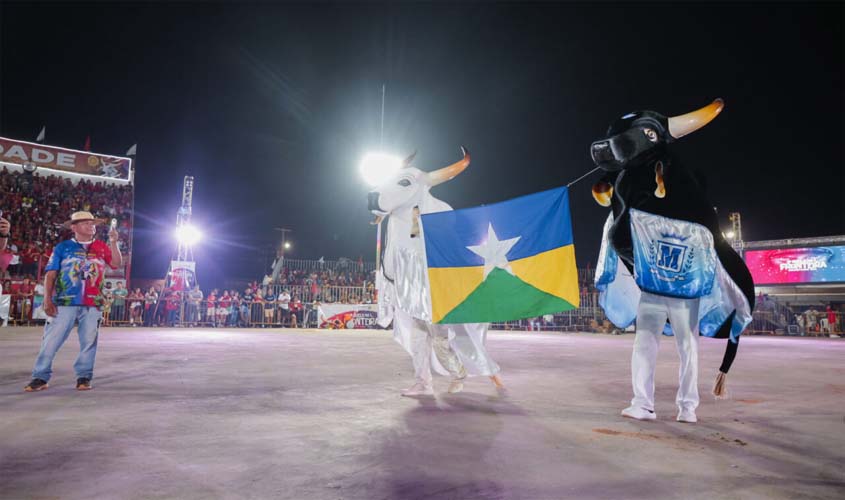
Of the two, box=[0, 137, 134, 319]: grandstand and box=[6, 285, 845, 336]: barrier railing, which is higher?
box=[0, 137, 134, 319]: grandstand

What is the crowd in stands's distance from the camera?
21.7 m

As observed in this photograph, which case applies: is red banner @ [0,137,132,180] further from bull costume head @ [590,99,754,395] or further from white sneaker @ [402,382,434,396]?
bull costume head @ [590,99,754,395]

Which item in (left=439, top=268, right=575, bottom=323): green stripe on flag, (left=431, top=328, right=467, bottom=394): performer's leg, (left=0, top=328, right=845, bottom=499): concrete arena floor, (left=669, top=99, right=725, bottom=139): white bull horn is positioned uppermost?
(left=669, top=99, right=725, bottom=139): white bull horn

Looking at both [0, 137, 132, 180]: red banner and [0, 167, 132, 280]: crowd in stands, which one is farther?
[0, 137, 132, 180]: red banner

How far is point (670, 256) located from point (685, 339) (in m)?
0.74

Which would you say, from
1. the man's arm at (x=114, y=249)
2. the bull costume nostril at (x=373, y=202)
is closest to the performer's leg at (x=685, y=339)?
the bull costume nostril at (x=373, y=202)

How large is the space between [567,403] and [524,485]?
8.21ft

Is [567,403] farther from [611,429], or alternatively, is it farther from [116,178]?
[116,178]

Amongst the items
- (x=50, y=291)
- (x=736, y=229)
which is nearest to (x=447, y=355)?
(x=50, y=291)

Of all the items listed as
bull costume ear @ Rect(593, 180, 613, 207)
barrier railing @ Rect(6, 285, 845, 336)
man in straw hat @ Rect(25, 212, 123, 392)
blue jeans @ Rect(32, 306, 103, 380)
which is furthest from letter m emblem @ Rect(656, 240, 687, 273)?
barrier railing @ Rect(6, 285, 845, 336)

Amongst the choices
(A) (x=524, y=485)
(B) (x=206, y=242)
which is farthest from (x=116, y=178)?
(A) (x=524, y=485)

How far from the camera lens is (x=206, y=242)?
1416 inches

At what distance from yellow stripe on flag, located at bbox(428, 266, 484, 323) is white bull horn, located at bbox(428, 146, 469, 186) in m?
1.22

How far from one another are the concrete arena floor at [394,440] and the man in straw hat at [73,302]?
243 mm
